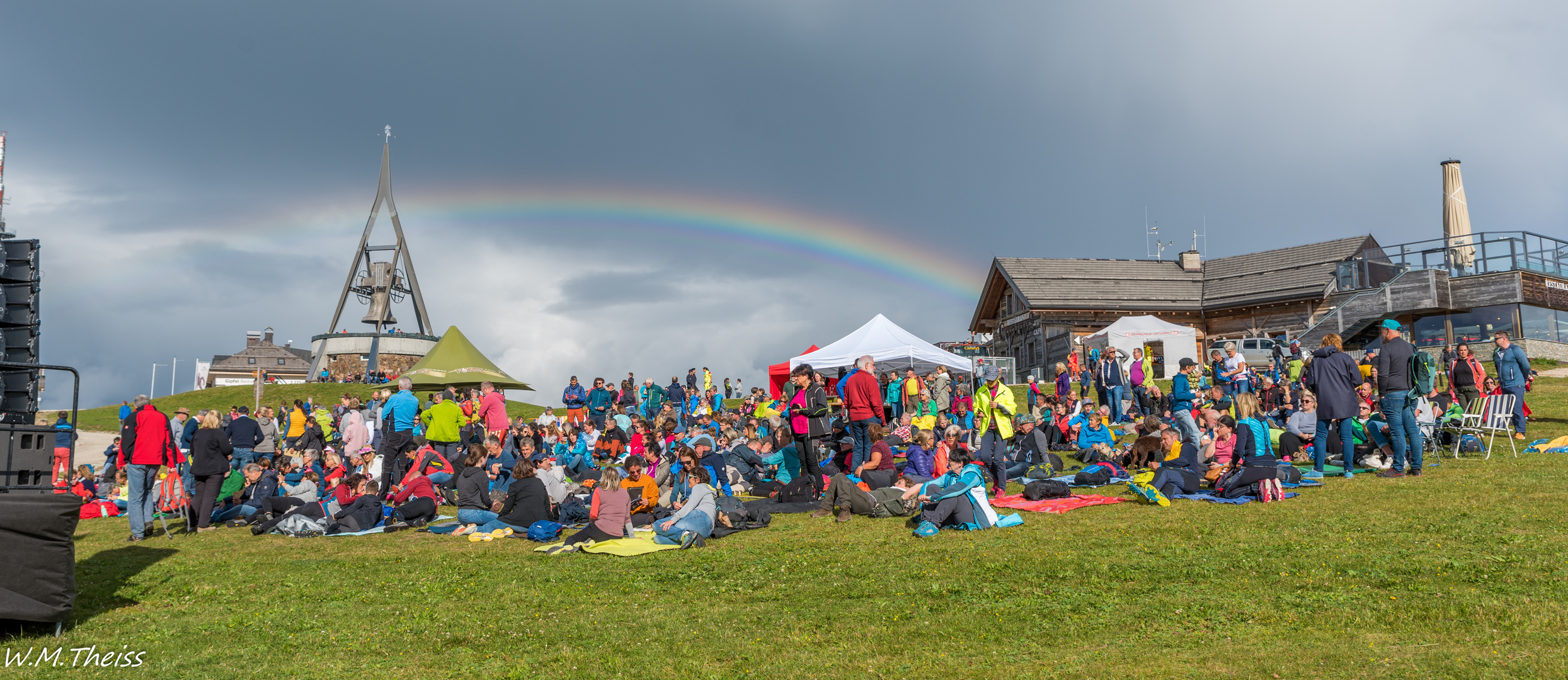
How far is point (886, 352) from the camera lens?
22.2 metres

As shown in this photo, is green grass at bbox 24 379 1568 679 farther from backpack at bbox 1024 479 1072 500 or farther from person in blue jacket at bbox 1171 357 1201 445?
person in blue jacket at bbox 1171 357 1201 445

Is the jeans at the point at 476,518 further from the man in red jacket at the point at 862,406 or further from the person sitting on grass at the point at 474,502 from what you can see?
the man in red jacket at the point at 862,406

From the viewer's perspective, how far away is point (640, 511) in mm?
10875

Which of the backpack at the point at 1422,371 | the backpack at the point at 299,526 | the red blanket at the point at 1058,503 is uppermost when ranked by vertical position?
the backpack at the point at 1422,371

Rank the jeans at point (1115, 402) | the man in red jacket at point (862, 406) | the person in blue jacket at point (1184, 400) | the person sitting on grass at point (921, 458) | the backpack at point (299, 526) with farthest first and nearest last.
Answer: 1. the jeans at point (1115, 402)
2. the person in blue jacket at point (1184, 400)
3. the man in red jacket at point (862, 406)
4. the person sitting on grass at point (921, 458)
5. the backpack at point (299, 526)

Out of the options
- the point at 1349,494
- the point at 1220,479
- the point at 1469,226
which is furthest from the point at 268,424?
the point at 1469,226

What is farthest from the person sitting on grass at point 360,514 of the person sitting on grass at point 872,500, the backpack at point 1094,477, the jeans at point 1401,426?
the jeans at point 1401,426

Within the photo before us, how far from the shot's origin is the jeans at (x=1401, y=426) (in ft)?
32.7

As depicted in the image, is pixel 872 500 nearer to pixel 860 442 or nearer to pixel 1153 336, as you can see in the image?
pixel 860 442

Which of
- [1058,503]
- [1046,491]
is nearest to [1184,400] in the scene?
[1046,491]

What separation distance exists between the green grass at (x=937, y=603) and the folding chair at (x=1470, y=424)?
275 cm

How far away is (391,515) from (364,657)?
667 centimetres

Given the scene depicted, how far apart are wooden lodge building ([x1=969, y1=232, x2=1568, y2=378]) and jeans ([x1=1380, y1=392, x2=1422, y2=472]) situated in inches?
791

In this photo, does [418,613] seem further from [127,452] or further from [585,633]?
[127,452]
